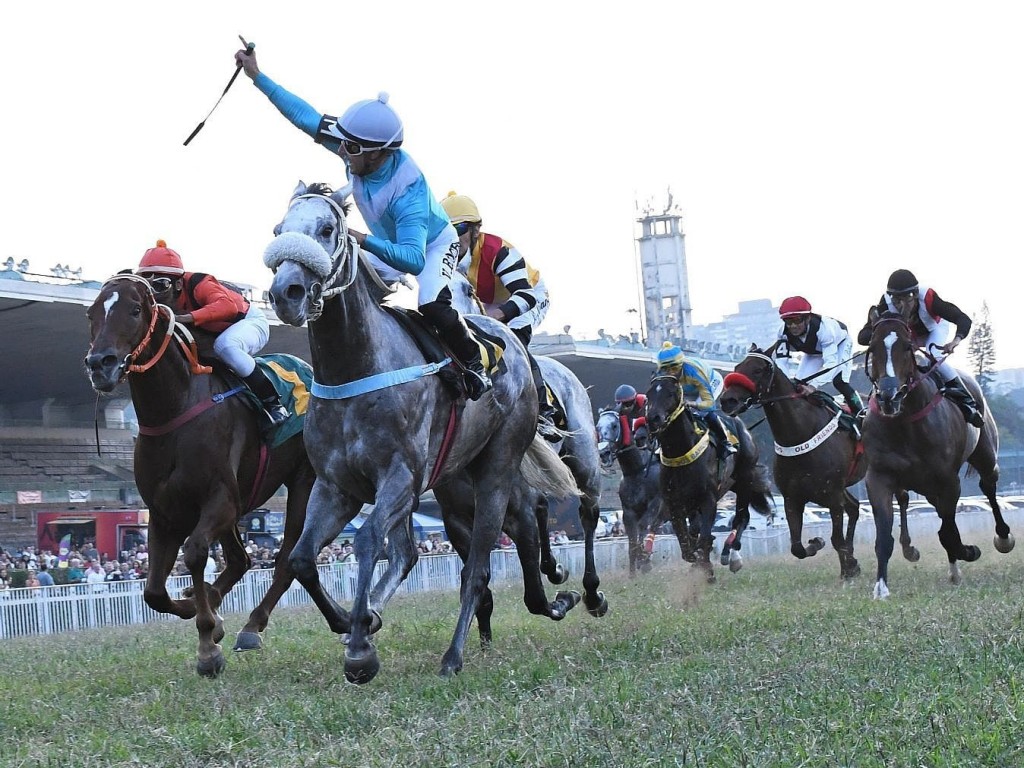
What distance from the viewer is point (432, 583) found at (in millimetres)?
23891

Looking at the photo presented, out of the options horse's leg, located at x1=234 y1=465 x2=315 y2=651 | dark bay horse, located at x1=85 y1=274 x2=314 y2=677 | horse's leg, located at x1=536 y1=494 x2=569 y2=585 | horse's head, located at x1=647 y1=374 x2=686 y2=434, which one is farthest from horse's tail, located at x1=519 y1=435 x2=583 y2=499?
horse's head, located at x1=647 y1=374 x2=686 y2=434

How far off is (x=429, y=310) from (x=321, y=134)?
121 cm

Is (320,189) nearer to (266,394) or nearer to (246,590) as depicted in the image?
(266,394)

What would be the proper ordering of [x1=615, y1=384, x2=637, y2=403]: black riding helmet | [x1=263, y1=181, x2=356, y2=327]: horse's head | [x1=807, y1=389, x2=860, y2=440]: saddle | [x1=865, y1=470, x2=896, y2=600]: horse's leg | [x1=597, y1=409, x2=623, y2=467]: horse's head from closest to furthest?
[x1=263, y1=181, x2=356, y2=327]: horse's head
[x1=865, y1=470, x2=896, y2=600]: horse's leg
[x1=807, y1=389, x2=860, y2=440]: saddle
[x1=597, y1=409, x2=623, y2=467]: horse's head
[x1=615, y1=384, x2=637, y2=403]: black riding helmet

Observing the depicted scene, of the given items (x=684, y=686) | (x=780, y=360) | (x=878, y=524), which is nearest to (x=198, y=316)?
(x=684, y=686)

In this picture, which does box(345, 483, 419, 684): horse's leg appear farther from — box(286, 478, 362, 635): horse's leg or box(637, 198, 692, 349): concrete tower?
box(637, 198, 692, 349): concrete tower

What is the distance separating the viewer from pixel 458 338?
26.9 ft

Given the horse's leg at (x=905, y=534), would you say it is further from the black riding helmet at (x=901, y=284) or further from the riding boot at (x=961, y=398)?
the black riding helmet at (x=901, y=284)

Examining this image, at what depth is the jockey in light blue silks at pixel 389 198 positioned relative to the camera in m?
7.86

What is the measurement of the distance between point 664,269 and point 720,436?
94369 mm

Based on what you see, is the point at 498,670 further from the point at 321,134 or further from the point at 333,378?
the point at 321,134

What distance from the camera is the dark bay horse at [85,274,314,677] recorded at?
8594 millimetres

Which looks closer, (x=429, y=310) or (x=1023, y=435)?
(x=429, y=310)

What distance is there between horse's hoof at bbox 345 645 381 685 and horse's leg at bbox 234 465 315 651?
2.92 m
